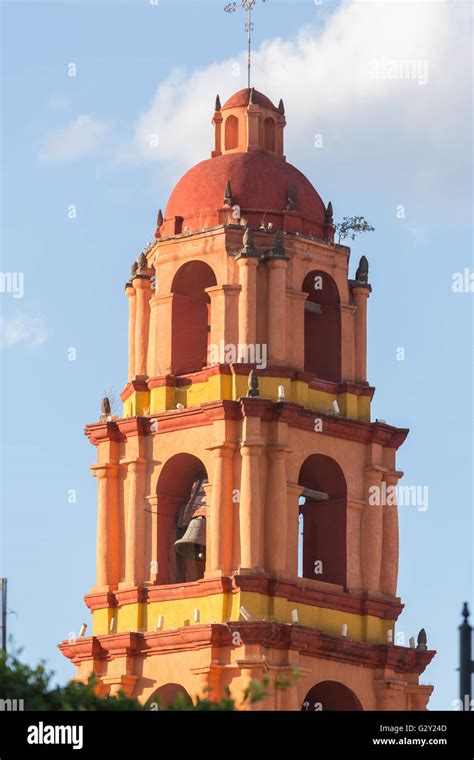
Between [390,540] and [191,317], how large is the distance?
294 inches

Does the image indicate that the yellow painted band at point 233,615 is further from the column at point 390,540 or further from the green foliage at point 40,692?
the green foliage at point 40,692

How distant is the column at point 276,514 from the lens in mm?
71875

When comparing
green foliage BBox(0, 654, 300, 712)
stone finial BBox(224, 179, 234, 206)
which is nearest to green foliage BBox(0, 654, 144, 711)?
green foliage BBox(0, 654, 300, 712)

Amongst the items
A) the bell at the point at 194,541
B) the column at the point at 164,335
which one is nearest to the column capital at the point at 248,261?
the column at the point at 164,335

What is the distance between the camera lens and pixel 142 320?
76.3 metres

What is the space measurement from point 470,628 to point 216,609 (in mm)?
24797

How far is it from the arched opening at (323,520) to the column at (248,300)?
3.53 m

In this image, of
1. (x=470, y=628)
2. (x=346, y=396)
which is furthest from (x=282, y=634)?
(x=470, y=628)

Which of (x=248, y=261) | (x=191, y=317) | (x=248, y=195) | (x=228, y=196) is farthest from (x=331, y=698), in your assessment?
(x=248, y=195)

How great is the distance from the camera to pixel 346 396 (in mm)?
75312

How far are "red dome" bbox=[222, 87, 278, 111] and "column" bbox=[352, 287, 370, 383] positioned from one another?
5.31 m

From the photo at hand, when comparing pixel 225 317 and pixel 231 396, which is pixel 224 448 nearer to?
pixel 231 396
